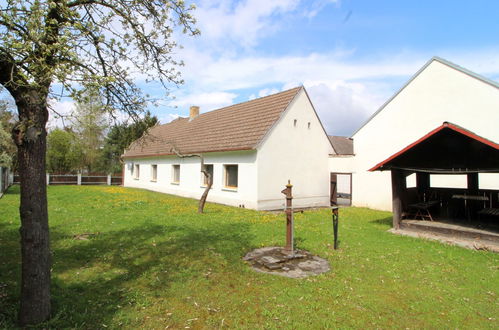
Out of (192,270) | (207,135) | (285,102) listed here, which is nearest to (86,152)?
(207,135)

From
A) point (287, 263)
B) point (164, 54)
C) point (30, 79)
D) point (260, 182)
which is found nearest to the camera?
point (30, 79)

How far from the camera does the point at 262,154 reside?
15.3 meters

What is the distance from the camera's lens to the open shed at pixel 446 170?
912 cm

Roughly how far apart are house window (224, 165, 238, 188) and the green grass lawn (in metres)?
7.48

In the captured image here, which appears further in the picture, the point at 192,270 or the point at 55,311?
the point at 192,270

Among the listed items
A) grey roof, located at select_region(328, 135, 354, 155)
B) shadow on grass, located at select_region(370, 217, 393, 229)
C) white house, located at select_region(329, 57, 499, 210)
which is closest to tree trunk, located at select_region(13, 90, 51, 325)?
shadow on grass, located at select_region(370, 217, 393, 229)

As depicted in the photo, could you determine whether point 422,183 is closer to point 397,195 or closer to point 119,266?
point 397,195

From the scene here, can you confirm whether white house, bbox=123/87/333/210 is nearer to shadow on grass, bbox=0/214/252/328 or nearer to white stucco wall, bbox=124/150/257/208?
white stucco wall, bbox=124/150/257/208

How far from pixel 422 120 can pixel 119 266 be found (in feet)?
48.8

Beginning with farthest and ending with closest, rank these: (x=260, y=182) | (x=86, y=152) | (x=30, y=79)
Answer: (x=86, y=152) → (x=260, y=182) → (x=30, y=79)

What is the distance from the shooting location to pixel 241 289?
5223 millimetres

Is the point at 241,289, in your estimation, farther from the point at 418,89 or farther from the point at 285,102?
the point at 418,89

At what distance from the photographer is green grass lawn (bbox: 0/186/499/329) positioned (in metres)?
4.23

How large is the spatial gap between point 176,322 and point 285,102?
568 inches
